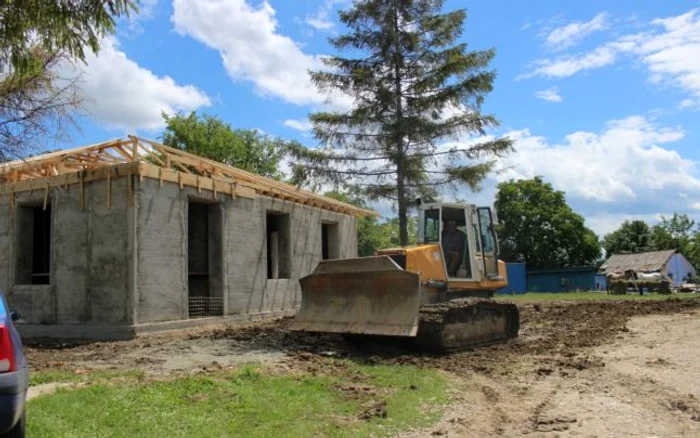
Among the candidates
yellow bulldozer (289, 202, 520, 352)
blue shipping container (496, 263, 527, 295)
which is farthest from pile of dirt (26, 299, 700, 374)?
blue shipping container (496, 263, 527, 295)

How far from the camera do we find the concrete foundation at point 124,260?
1298 cm

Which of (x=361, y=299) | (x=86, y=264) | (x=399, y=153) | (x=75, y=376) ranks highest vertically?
(x=399, y=153)

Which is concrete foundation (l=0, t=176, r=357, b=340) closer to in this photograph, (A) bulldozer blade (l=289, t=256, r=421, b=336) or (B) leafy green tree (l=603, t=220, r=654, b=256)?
(A) bulldozer blade (l=289, t=256, r=421, b=336)

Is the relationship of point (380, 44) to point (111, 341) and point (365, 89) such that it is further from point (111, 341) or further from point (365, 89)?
point (111, 341)

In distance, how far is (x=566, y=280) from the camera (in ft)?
151

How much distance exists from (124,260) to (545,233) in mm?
46361

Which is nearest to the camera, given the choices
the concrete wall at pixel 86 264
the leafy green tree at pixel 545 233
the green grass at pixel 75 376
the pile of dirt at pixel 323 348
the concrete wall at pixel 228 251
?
the green grass at pixel 75 376

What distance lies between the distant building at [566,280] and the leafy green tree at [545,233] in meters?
5.92

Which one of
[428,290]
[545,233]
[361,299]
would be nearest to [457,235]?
[428,290]

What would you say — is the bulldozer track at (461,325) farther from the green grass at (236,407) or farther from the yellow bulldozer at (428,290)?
the green grass at (236,407)

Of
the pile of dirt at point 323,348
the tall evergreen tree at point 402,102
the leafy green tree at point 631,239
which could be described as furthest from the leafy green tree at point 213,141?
the leafy green tree at point 631,239

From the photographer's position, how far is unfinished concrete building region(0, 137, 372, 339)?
1304 centimetres

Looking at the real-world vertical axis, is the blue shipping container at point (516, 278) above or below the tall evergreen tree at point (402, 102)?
below

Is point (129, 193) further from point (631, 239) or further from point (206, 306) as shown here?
point (631, 239)
